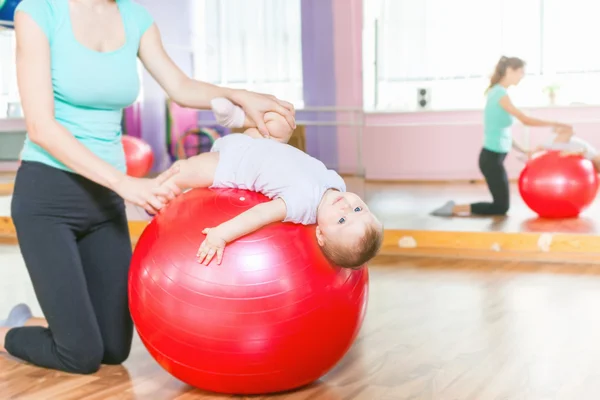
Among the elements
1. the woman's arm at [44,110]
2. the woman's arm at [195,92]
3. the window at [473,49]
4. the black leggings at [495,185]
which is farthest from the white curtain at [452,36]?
the woman's arm at [44,110]

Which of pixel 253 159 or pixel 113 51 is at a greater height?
pixel 113 51

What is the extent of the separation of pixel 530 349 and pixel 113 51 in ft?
5.56

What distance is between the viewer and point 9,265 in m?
4.32

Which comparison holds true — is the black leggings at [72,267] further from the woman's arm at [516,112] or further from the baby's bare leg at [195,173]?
the woman's arm at [516,112]

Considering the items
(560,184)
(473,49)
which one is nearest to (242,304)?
(560,184)

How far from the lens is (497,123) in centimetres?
544

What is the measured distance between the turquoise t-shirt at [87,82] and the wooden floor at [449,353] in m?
0.68

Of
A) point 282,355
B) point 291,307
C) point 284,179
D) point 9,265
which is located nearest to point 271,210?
point 284,179

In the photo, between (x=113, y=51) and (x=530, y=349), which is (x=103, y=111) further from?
(x=530, y=349)

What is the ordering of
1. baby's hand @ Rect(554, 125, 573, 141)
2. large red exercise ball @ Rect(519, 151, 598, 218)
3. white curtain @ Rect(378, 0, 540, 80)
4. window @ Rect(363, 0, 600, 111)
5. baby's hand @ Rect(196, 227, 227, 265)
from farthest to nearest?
white curtain @ Rect(378, 0, 540, 80)
window @ Rect(363, 0, 600, 111)
baby's hand @ Rect(554, 125, 573, 141)
large red exercise ball @ Rect(519, 151, 598, 218)
baby's hand @ Rect(196, 227, 227, 265)

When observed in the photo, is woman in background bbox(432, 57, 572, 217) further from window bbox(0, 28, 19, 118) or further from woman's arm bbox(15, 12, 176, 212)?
window bbox(0, 28, 19, 118)

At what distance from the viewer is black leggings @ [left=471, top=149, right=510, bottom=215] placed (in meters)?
5.39

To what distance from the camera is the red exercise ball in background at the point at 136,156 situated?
6.99 meters

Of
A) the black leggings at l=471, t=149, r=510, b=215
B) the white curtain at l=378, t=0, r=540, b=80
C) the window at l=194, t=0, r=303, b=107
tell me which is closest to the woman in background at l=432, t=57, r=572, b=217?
the black leggings at l=471, t=149, r=510, b=215
